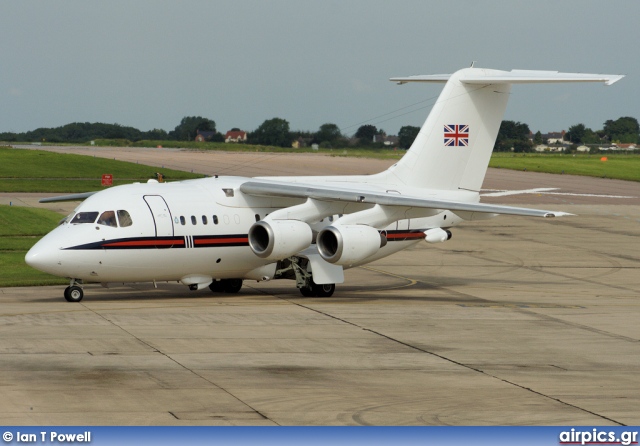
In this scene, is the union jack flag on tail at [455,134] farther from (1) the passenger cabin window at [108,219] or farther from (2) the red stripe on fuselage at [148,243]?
(1) the passenger cabin window at [108,219]

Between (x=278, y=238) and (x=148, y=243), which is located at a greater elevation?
(x=278, y=238)

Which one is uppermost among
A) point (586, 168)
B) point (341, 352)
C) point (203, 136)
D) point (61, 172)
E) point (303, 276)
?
point (203, 136)

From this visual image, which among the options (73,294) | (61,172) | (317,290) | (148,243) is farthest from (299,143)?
(73,294)

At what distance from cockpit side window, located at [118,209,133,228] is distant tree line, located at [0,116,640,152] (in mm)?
31677

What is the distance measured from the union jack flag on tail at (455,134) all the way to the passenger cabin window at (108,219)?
10096mm

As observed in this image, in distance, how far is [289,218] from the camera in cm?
2638

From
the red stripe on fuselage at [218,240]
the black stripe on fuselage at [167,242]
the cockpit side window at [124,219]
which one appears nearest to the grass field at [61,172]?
the red stripe on fuselage at [218,240]

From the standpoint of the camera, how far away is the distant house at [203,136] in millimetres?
124287

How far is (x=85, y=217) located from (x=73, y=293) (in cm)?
185

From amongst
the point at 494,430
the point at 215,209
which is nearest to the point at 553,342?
the point at 494,430

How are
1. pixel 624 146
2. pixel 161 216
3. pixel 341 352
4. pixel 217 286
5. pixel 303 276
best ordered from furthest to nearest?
pixel 624 146 → pixel 217 286 → pixel 303 276 → pixel 161 216 → pixel 341 352

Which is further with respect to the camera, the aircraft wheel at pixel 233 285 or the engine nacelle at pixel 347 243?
the aircraft wheel at pixel 233 285

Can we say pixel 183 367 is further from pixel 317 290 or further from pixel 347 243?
pixel 317 290

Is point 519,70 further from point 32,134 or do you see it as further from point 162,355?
point 32,134
